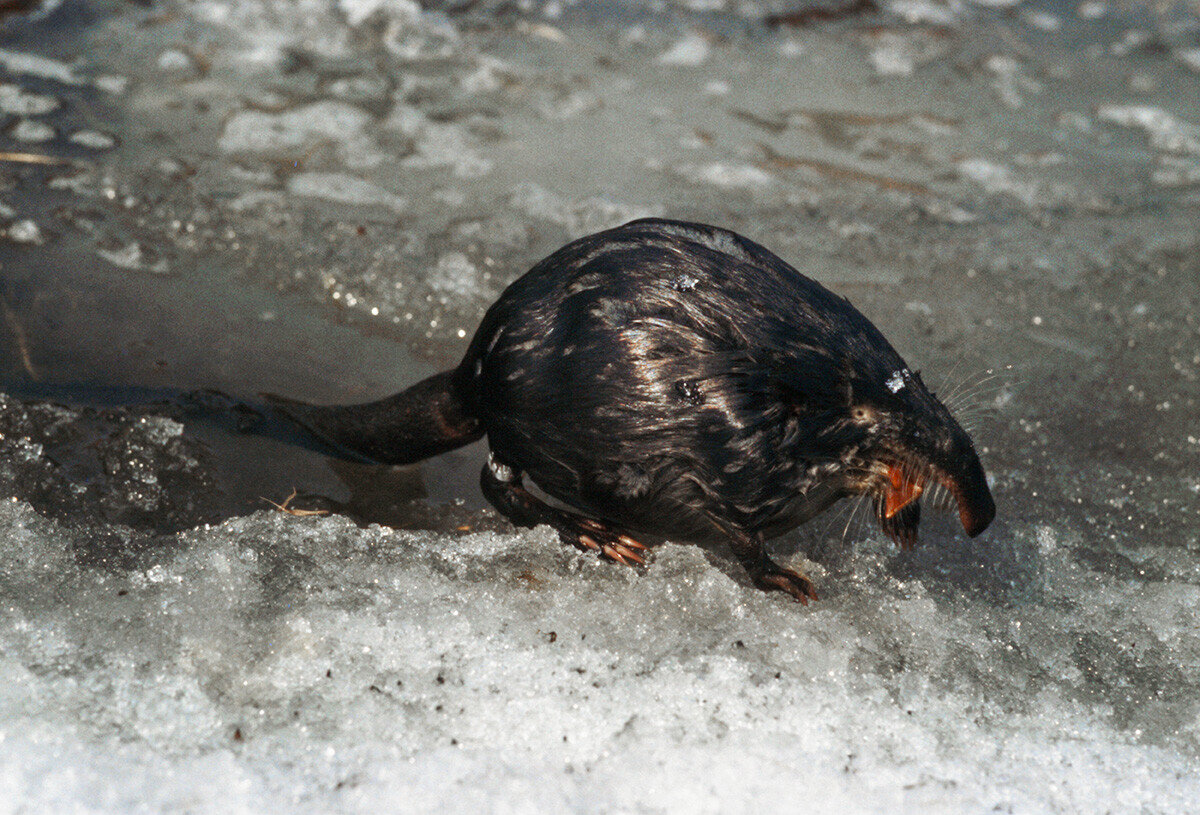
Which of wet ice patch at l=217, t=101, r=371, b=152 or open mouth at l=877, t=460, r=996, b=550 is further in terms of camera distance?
wet ice patch at l=217, t=101, r=371, b=152

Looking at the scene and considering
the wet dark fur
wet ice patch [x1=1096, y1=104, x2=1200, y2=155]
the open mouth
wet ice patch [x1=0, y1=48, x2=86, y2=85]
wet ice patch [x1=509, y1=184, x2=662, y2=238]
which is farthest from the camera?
wet ice patch [x1=1096, y1=104, x2=1200, y2=155]

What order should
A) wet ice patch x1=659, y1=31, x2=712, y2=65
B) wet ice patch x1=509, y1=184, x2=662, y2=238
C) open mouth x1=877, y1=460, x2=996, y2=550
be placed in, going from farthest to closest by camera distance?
wet ice patch x1=659, y1=31, x2=712, y2=65
wet ice patch x1=509, y1=184, x2=662, y2=238
open mouth x1=877, y1=460, x2=996, y2=550

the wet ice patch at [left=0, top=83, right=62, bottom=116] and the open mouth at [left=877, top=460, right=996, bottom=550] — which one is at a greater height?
the open mouth at [left=877, top=460, right=996, bottom=550]

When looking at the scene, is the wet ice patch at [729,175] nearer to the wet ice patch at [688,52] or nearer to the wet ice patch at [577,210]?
the wet ice patch at [577,210]

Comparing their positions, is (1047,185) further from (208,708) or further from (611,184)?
(208,708)

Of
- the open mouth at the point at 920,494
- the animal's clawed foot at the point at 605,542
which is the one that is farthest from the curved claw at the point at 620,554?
the open mouth at the point at 920,494

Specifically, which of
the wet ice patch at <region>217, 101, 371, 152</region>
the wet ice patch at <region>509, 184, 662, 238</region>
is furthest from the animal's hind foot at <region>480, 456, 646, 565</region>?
the wet ice patch at <region>217, 101, 371, 152</region>

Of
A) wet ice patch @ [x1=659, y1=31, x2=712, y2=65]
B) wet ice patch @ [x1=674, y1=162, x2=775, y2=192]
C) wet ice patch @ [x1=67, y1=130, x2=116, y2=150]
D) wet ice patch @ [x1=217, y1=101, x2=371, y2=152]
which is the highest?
wet ice patch @ [x1=659, y1=31, x2=712, y2=65]

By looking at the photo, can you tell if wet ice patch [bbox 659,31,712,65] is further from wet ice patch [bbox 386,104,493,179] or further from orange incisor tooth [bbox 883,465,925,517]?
orange incisor tooth [bbox 883,465,925,517]
